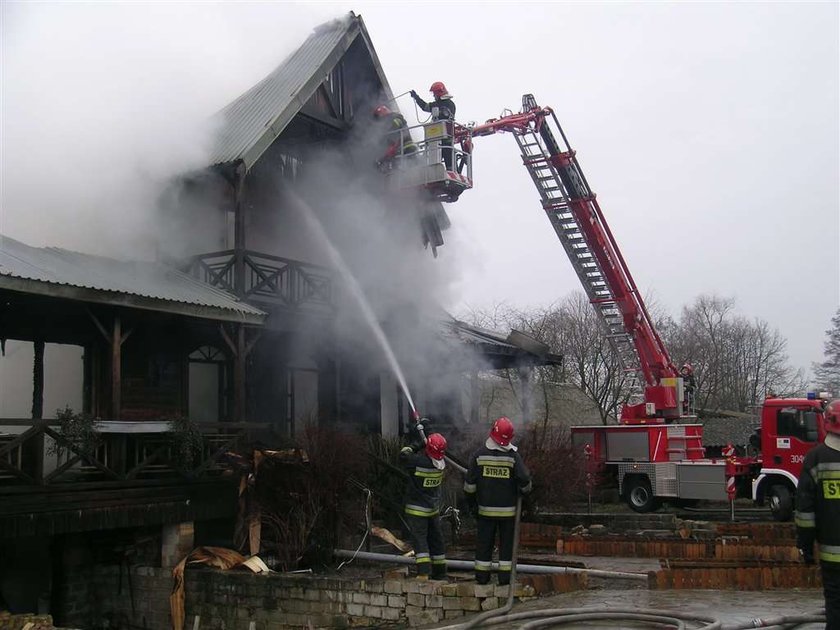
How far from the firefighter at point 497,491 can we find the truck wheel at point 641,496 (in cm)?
988

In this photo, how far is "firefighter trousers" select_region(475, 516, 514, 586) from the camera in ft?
28.3

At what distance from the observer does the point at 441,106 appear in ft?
55.5

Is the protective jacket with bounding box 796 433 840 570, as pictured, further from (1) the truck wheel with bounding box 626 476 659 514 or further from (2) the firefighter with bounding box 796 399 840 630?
(1) the truck wheel with bounding box 626 476 659 514

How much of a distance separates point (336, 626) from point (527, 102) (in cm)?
1289

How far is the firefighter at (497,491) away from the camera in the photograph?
865 cm

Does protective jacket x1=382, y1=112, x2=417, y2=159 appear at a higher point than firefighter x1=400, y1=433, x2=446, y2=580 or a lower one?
higher

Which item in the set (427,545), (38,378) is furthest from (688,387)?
(38,378)

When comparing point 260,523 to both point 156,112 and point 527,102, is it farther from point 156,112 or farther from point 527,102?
point 527,102

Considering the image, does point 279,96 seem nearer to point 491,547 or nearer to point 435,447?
point 435,447

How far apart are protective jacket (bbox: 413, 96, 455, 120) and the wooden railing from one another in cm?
765

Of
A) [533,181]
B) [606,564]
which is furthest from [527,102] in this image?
[606,564]

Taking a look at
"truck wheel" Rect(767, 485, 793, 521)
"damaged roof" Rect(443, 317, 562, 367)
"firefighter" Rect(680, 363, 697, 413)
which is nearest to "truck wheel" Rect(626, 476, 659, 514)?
"firefighter" Rect(680, 363, 697, 413)

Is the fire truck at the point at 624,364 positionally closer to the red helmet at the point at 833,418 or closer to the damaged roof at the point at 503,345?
the damaged roof at the point at 503,345

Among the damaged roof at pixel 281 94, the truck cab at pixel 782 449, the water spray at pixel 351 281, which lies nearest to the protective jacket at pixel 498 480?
the water spray at pixel 351 281
